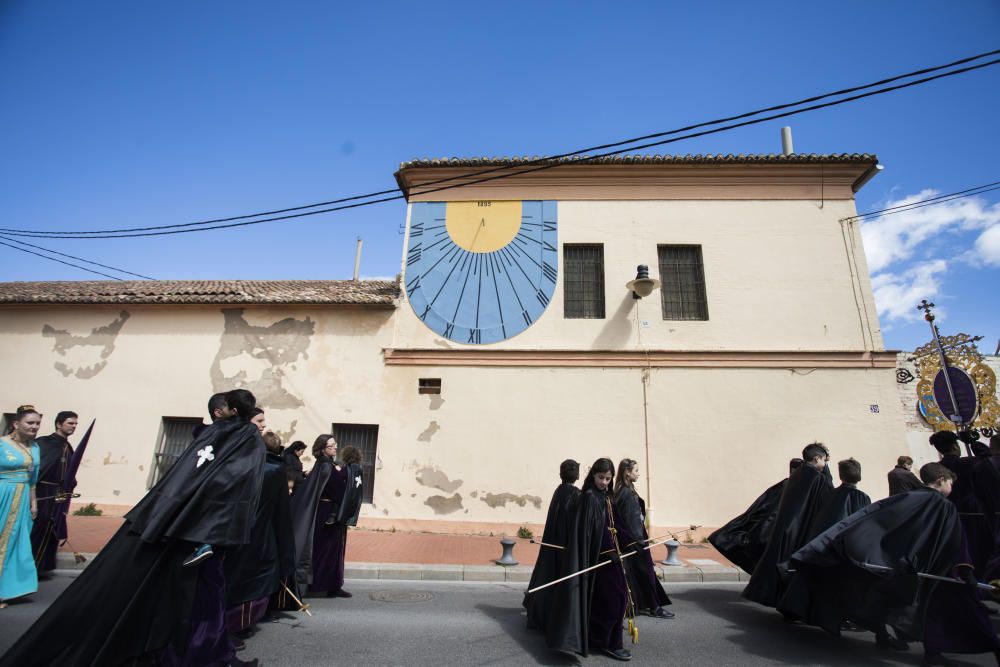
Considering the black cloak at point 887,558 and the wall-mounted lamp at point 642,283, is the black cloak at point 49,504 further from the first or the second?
the wall-mounted lamp at point 642,283

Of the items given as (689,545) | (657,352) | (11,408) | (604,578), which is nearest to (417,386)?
(657,352)

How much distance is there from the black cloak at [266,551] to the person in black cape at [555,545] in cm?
237

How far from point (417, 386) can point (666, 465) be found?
18.5 ft

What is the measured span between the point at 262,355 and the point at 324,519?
22.1ft

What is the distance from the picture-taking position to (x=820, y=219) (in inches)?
459

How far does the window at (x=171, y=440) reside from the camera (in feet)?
A: 36.6

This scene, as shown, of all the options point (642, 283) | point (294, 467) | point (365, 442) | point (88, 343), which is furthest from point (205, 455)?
point (88, 343)

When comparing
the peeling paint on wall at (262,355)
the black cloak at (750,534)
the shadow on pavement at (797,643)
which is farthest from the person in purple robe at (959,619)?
the peeling paint on wall at (262,355)

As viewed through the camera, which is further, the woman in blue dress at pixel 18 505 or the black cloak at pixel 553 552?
the woman in blue dress at pixel 18 505

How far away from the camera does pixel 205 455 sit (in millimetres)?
3545

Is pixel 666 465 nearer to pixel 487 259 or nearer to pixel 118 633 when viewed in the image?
pixel 487 259

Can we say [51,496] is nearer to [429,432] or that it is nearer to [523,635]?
[523,635]

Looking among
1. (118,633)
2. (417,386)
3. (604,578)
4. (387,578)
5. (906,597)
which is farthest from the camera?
(417,386)

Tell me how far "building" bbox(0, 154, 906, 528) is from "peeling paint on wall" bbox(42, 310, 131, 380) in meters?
0.05
